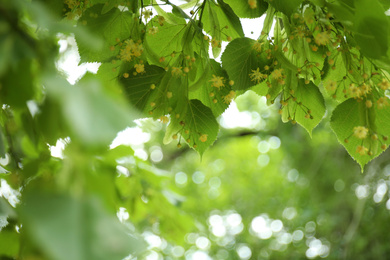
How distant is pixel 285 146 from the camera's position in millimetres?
4242

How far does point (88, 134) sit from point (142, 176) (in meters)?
1.05

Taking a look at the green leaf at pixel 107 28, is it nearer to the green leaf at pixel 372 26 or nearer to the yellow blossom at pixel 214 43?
the yellow blossom at pixel 214 43

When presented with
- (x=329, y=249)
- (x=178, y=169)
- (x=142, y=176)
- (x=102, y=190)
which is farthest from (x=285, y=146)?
(x=102, y=190)

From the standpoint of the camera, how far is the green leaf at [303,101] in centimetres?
66

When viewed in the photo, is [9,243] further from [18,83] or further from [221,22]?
[221,22]

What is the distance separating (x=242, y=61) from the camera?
65 cm

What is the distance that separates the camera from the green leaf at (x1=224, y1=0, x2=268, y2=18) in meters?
0.63

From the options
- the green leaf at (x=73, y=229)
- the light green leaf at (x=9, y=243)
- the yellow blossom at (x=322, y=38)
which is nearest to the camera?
the green leaf at (x=73, y=229)

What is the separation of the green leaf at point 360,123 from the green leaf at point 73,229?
1.51 ft

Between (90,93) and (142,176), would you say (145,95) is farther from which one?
(142,176)

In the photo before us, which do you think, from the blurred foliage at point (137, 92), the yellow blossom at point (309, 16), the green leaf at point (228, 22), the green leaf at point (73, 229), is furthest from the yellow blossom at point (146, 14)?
the green leaf at point (73, 229)

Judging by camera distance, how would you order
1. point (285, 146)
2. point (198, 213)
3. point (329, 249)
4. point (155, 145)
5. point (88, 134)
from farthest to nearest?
1. point (155, 145)
2. point (198, 213)
3. point (285, 146)
4. point (329, 249)
5. point (88, 134)

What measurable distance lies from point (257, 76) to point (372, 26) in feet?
0.58

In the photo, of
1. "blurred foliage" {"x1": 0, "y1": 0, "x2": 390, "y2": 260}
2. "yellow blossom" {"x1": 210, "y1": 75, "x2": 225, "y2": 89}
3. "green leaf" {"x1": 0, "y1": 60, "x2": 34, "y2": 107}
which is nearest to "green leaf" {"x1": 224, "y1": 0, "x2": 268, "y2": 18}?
"blurred foliage" {"x1": 0, "y1": 0, "x2": 390, "y2": 260}
